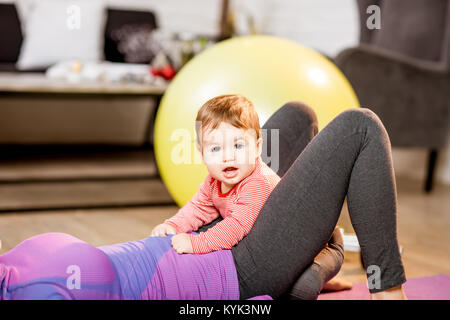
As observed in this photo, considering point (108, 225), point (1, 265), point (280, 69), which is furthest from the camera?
point (108, 225)

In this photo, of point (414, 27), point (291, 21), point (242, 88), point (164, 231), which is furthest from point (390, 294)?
point (291, 21)

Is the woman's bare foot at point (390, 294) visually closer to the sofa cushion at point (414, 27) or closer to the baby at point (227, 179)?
the baby at point (227, 179)

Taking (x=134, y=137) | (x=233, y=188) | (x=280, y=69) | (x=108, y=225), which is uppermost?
(x=280, y=69)

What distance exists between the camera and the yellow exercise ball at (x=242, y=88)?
1499mm

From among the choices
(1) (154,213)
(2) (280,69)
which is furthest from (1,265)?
(1) (154,213)

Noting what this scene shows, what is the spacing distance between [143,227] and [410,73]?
1.39 m

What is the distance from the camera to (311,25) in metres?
3.62

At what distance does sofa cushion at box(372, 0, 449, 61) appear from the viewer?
2596 mm

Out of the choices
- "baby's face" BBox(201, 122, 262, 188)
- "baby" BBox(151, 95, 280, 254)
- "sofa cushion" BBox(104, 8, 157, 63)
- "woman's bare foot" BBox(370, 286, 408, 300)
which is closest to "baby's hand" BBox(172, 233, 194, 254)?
"baby" BBox(151, 95, 280, 254)

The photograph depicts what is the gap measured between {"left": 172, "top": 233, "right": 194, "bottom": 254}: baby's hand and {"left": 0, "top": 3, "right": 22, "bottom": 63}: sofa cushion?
2693 millimetres

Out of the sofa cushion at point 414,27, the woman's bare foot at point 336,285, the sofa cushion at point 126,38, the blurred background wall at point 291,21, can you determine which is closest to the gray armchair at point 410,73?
the sofa cushion at point 414,27

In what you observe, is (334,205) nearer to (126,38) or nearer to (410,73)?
(410,73)

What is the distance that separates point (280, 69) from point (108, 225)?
79cm

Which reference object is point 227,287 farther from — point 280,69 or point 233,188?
point 280,69
